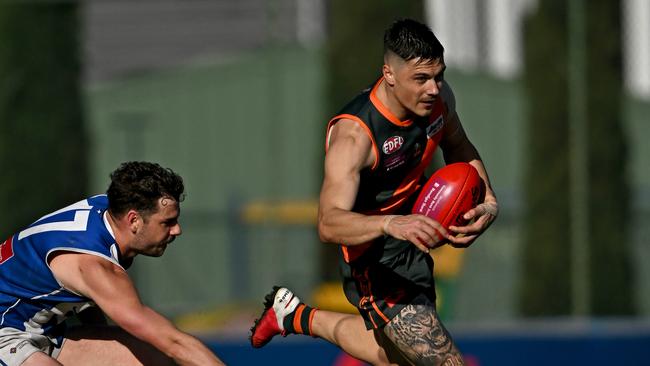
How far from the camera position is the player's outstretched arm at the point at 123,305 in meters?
5.34

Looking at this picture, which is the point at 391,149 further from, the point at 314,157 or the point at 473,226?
the point at 314,157

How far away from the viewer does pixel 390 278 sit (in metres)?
6.19

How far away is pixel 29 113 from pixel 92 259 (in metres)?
5.00

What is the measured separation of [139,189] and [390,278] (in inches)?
49.4

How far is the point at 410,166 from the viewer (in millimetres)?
6113

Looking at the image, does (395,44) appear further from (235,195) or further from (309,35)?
(309,35)

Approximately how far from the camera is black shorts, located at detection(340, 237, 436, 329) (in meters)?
6.17

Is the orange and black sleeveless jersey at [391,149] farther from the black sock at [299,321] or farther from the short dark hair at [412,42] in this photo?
the black sock at [299,321]

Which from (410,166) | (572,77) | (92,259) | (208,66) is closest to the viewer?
(92,259)

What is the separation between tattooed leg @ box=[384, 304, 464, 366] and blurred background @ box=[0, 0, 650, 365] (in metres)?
3.30

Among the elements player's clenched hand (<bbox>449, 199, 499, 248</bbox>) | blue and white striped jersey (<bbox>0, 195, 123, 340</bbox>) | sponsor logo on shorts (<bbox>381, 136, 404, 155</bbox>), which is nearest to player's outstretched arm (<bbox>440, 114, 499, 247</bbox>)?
player's clenched hand (<bbox>449, 199, 499, 248</bbox>)

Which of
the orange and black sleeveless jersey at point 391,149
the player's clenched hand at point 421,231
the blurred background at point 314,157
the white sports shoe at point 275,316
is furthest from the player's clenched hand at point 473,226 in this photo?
the blurred background at point 314,157

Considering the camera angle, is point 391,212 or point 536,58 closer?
point 391,212

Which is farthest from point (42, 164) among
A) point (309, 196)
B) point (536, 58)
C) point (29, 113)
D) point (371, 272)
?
point (371, 272)
